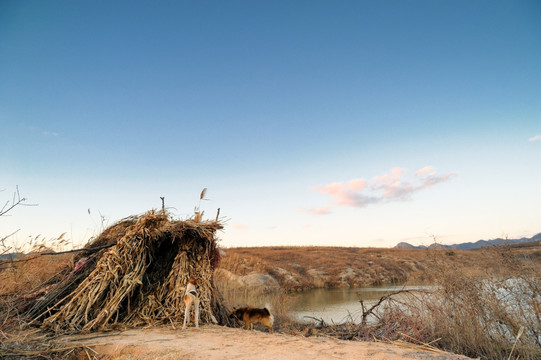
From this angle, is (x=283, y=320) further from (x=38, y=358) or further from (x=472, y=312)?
(x=38, y=358)

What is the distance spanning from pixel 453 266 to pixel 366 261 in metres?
23.3

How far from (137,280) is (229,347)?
9.99ft

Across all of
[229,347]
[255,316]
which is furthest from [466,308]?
[229,347]

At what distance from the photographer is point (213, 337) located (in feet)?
17.7

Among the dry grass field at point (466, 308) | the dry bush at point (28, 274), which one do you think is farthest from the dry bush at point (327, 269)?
the dry grass field at point (466, 308)

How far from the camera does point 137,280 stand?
682 centimetres

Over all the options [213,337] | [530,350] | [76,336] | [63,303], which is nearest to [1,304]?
[63,303]

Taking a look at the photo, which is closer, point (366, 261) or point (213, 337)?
point (213, 337)

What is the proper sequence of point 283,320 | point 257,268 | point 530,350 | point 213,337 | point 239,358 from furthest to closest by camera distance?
point 257,268, point 283,320, point 530,350, point 213,337, point 239,358

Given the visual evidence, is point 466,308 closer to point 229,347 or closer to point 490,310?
point 490,310

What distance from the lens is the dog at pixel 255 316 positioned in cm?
707

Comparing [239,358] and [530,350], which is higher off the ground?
[239,358]

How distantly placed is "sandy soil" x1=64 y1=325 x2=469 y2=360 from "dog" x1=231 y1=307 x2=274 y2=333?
1426 millimetres

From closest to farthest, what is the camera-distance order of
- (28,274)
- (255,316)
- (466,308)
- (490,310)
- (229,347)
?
(229,347) → (490,310) → (466,308) → (255,316) → (28,274)
